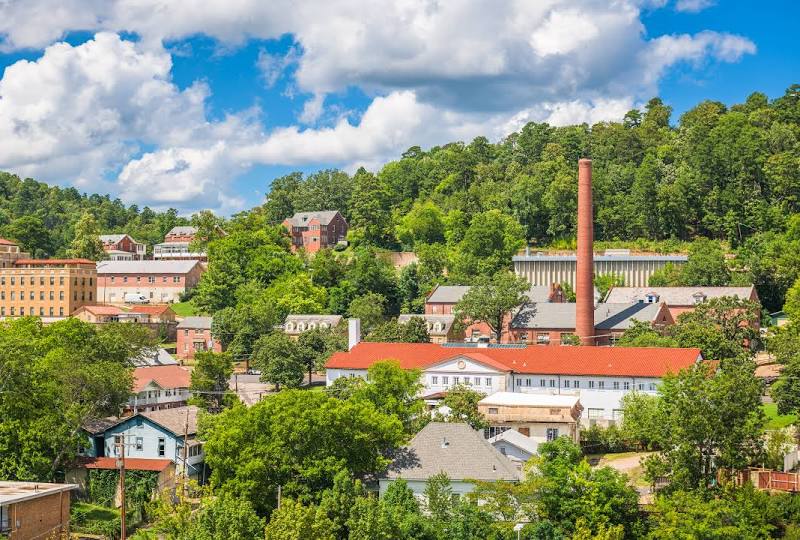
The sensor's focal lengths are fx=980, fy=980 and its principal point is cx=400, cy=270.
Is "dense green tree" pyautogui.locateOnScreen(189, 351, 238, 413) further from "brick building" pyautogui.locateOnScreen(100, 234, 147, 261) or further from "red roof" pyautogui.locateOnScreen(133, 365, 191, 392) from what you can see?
"brick building" pyautogui.locateOnScreen(100, 234, 147, 261)

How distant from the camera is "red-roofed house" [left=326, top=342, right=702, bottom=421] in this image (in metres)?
65.2

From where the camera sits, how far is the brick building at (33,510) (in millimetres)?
41281

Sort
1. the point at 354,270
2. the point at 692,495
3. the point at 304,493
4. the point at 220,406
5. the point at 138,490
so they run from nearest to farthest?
the point at 692,495, the point at 304,493, the point at 138,490, the point at 220,406, the point at 354,270

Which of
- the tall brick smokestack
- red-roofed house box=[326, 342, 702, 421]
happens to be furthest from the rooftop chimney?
the tall brick smokestack

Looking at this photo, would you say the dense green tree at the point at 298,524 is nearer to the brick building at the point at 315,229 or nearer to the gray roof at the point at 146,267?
the gray roof at the point at 146,267

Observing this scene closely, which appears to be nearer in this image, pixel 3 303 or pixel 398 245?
pixel 3 303

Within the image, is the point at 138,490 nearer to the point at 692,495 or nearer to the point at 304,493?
the point at 304,493

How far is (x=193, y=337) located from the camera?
3723 inches

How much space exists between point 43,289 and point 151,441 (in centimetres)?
6132

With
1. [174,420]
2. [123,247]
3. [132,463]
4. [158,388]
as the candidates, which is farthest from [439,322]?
[123,247]

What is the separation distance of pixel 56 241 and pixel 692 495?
129 m

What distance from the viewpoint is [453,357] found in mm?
69062

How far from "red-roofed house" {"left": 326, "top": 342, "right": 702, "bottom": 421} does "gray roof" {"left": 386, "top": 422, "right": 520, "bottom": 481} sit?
18528 millimetres

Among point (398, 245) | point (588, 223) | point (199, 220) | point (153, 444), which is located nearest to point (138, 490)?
point (153, 444)
